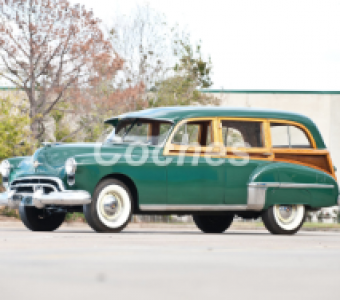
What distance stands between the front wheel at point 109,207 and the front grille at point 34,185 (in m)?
0.58

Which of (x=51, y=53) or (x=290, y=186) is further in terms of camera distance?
(x=51, y=53)

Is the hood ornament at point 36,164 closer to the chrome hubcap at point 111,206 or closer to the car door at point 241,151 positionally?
the chrome hubcap at point 111,206

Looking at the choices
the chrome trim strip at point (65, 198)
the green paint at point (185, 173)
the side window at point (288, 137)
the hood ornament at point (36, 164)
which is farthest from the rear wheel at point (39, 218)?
the side window at point (288, 137)

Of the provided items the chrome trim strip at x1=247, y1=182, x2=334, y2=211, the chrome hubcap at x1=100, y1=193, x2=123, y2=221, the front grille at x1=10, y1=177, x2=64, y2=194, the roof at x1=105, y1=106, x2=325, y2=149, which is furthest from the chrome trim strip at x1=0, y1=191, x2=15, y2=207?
the chrome trim strip at x1=247, y1=182, x2=334, y2=211

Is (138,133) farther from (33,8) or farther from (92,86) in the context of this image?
(92,86)

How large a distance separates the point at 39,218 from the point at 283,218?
4193 millimetres

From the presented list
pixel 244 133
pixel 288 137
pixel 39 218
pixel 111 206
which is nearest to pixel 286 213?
pixel 288 137

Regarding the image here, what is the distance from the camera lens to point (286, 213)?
13211 mm

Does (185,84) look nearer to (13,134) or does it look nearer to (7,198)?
(13,134)

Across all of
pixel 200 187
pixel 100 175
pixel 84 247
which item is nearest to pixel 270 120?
pixel 200 187

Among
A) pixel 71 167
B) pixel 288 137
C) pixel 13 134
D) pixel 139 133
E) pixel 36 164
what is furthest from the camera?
pixel 13 134

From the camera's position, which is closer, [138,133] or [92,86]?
[138,133]

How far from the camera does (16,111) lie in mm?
27156

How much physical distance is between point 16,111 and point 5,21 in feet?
10.8
